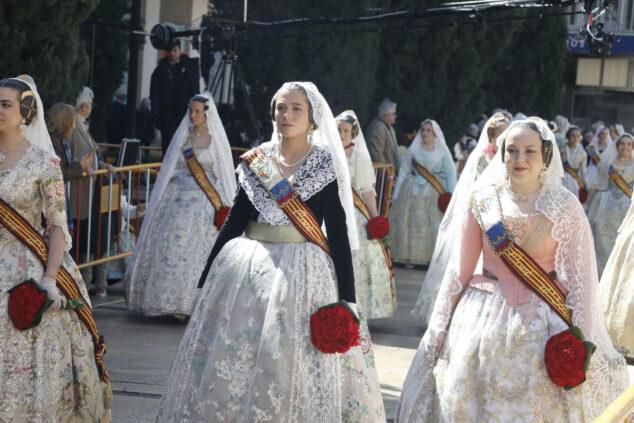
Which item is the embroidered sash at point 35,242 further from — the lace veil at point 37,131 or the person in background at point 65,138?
the person in background at point 65,138

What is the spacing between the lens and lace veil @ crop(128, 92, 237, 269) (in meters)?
8.80

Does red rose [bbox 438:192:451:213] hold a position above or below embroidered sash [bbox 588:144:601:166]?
below

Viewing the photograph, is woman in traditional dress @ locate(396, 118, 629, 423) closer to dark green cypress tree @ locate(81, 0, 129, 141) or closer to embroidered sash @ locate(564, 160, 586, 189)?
embroidered sash @ locate(564, 160, 586, 189)

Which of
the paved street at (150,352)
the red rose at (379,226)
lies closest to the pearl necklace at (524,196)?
the paved street at (150,352)

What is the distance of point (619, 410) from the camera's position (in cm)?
329

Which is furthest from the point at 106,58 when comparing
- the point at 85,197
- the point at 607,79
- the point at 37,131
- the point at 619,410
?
the point at 607,79

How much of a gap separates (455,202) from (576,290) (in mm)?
3715

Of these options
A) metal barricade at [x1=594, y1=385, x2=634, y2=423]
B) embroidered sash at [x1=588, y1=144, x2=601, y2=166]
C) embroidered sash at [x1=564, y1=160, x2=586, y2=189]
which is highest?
metal barricade at [x1=594, y1=385, x2=634, y2=423]

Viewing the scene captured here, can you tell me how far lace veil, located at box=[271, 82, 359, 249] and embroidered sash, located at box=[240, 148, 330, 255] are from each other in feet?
0.77

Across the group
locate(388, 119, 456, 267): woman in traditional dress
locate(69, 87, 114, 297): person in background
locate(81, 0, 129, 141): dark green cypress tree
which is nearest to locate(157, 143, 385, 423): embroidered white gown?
locate(69, 87, 114, 297): person in background

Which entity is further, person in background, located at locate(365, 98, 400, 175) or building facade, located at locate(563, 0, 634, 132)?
building facade, located at locate(563, 0, 634, 132)

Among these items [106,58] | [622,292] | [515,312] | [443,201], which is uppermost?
[106,58]

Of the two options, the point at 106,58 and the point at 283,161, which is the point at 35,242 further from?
the point at 106,58

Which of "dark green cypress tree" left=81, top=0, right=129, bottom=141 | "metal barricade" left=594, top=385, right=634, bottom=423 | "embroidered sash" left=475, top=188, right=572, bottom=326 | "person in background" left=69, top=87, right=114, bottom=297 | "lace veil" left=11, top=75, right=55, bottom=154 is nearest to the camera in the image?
"metal barricade" left=594, top=385, right=634, bottom=423
